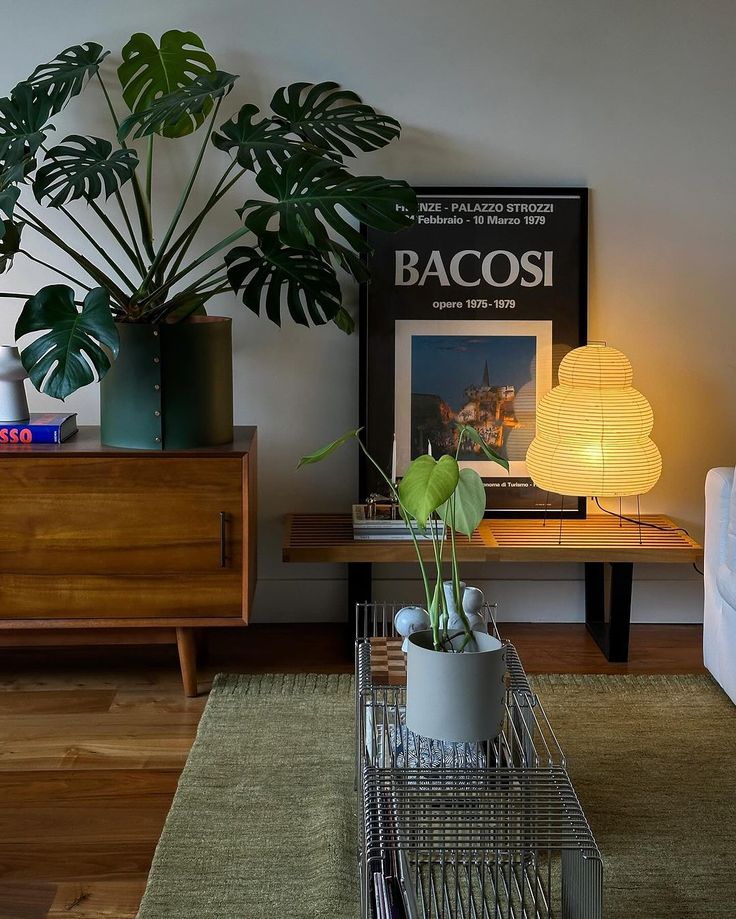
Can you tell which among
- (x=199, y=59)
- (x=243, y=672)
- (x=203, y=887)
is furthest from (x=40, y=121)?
(x=203, y=887)

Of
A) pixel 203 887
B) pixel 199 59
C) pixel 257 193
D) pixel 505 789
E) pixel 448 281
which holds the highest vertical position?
pixel 199 59

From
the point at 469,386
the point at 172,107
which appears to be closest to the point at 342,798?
the point at 469,386

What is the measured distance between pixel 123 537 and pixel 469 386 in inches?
48.2

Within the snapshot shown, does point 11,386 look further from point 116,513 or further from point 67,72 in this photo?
point 67,72

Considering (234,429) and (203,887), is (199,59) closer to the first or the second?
A: (234,429)

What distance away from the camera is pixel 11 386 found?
9.62ft

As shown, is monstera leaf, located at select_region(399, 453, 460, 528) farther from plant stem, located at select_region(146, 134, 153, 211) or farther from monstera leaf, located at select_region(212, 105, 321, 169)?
plant stem, located at select_region(146, 134, 153, 211)

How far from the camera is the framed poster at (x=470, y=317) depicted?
3.36m

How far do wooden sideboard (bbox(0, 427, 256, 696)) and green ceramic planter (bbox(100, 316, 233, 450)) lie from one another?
6 centimetres

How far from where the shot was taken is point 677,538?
326 cm

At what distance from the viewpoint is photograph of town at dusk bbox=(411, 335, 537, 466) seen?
342cm

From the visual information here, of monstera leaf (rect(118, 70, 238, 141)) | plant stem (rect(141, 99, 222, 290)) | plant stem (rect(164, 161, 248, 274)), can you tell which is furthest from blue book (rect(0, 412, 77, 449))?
monstera leaf (rect(118, 70, 238, 141))

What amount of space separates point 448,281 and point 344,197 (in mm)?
796

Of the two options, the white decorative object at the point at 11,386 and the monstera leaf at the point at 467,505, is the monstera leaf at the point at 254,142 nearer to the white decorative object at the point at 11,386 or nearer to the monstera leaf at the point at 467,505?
the white decorative object at the point at 11,386
